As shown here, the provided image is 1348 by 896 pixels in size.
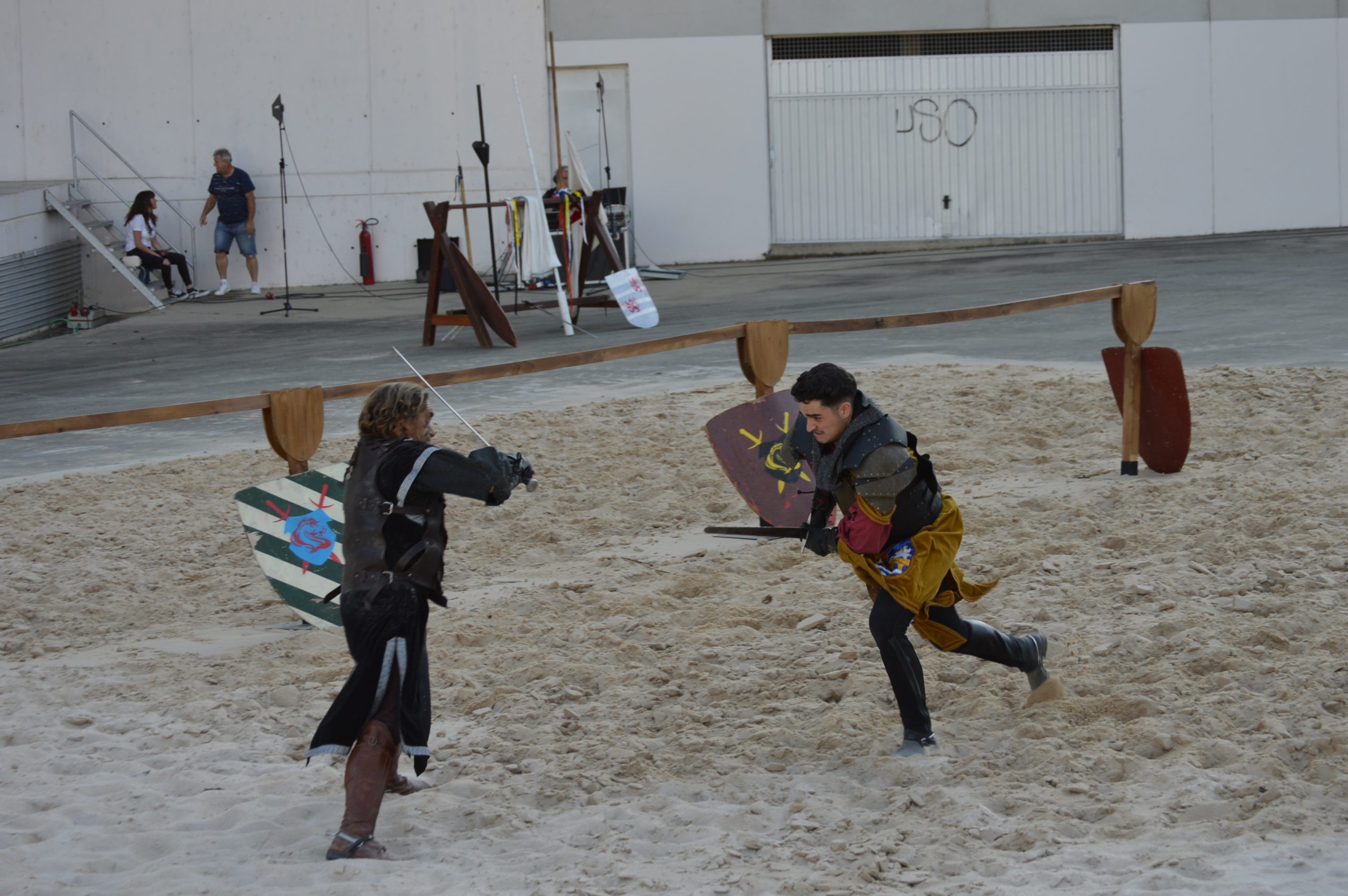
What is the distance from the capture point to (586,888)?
3654 millimetres

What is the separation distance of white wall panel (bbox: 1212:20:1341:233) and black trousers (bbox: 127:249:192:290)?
51.0ft

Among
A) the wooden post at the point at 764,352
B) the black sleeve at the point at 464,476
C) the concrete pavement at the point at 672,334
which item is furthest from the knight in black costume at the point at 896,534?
the concrete pavement at the point at 672,334

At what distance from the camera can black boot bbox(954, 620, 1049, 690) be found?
175 inches

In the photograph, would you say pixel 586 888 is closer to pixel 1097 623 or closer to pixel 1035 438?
pixel 1097 623

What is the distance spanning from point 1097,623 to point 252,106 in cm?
1686

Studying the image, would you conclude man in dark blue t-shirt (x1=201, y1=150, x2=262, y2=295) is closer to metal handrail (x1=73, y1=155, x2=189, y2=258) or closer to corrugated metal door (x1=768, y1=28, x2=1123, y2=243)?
metal handrail (x1=73, y1=155, x2=189, y2=258)

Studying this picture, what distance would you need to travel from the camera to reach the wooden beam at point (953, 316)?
7426mm

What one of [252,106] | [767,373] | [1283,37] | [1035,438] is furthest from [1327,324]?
[252,106]

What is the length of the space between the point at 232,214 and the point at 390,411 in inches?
624

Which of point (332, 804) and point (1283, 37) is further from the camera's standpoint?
point (1283, 37)

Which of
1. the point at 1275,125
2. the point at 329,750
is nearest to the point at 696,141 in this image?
the point at 1275,125

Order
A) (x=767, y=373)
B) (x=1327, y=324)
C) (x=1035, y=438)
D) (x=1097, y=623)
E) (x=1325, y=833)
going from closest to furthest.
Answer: (x=1325, y=833), (x=1097, y=623), (x=767, y=373), (x=1035, y=438), (x=1327, y=324)

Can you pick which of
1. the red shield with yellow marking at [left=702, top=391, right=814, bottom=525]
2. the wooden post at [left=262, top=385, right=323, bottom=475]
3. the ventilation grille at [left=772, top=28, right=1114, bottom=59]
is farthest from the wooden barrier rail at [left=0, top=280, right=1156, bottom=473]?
the ventilation grille at [left=772, top=28, right=1114, bottom=59]

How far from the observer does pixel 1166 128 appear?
20.6 meters
